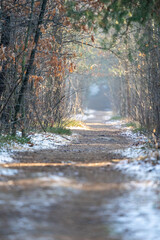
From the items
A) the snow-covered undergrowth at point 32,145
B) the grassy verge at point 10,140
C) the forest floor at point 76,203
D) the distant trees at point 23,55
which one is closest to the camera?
the forest floor at point 76,203

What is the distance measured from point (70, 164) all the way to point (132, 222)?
12.8 ft

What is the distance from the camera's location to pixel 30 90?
13242 millimetres

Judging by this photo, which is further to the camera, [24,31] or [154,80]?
[24,31]

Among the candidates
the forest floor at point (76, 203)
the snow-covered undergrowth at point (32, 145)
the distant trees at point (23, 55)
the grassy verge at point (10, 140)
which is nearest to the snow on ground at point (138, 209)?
the forest floor at point (76, 203)

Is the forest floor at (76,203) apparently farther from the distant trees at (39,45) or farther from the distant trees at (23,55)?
the distant trees at (23,55)

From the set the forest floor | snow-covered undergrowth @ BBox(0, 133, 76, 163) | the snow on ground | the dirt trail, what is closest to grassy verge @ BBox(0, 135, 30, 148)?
snow-covered undergrowth @ BBox(0, 133, 76, 163)

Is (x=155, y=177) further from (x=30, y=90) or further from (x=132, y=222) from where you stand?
(x=30, y=90)

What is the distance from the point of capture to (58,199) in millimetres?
5035

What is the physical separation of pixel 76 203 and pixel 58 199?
28 cm

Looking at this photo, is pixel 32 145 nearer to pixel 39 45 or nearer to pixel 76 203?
pixel 39 45

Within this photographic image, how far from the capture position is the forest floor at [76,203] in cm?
381

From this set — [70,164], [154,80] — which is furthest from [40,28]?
[70,164]

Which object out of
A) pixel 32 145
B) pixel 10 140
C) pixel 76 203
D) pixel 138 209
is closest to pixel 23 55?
pixel 10 140

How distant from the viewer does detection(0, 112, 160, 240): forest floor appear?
3809 millimetres
